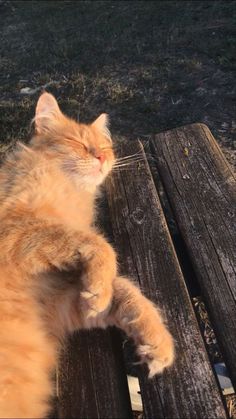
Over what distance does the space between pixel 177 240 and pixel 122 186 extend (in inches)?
20.4

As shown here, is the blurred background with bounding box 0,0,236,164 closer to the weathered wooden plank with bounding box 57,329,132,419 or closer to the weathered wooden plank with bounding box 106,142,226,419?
the weathered wooden plank with bounding box 106,142,226,419

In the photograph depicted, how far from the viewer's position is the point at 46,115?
8.60 ft

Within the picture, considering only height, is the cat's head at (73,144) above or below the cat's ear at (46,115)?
below

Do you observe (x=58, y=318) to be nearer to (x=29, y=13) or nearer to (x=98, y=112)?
(x=98, y=112)

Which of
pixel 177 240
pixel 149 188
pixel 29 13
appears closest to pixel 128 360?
pixel 177 240

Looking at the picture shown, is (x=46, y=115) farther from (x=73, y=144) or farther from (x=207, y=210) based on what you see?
(x=207, y=210)

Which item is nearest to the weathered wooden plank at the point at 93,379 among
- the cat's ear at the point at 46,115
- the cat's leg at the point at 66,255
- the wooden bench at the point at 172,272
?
the wooden bench at the point at 172,272

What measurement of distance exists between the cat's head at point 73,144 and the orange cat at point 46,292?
6.7 inches

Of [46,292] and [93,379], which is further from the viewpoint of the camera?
[46,292]

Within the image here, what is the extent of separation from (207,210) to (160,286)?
1.78 ft

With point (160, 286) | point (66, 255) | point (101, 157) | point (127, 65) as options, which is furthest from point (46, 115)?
point (127, 65)

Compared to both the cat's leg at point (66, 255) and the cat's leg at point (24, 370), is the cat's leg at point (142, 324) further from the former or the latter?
the cat's leg at point (24, 370)

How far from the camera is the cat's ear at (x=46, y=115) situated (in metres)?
2.58

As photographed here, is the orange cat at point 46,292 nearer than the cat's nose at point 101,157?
Yes
